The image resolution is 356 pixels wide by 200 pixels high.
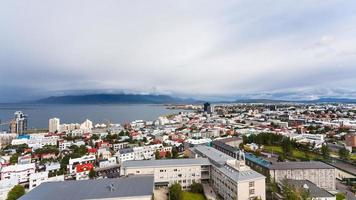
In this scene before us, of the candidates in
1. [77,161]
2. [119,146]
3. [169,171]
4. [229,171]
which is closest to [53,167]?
[77,161]

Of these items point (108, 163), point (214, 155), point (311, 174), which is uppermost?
point (214, 155)

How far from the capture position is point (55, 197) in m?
7.34

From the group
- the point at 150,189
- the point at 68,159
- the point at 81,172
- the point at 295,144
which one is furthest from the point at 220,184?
the point at 295,144

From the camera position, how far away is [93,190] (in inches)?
307

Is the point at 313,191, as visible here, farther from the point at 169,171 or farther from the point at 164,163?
the point at 164,163

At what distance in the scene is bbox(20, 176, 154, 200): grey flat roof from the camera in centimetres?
737

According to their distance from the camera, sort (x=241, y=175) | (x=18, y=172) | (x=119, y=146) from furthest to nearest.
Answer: (x=119, y=146) < (x=18, y=172) < (x=241, y=175)

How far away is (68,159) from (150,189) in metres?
9.38

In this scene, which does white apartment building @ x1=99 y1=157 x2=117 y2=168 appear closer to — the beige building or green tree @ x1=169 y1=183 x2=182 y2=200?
green tree @ x1=169 y1=183 x2=182 y2=200

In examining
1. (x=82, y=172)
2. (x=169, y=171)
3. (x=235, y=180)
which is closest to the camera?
(x=235, y=180)

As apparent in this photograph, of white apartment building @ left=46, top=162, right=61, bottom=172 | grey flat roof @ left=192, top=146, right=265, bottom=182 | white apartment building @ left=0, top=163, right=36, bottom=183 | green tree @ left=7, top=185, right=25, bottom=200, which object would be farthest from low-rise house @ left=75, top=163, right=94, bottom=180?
grey flat roof @ left=192, top=146, right=265, bottom=182

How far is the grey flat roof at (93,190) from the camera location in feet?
24.2

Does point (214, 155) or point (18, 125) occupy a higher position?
point (214, 155)

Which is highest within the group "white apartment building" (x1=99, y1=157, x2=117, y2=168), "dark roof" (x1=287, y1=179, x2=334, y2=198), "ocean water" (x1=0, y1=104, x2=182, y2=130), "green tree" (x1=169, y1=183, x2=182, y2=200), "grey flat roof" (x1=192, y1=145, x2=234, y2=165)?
"grey flat roof" (x1=192, y1=145, x2=234, y2=165)
